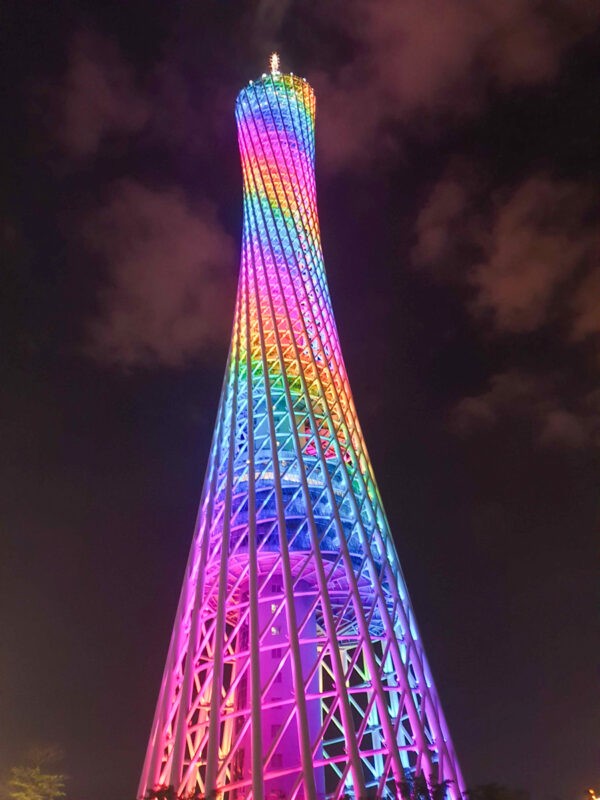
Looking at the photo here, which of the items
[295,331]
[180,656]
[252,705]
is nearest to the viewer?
[252,705]

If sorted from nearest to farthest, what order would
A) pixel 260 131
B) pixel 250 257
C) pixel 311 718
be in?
pixel 311 718, pixel 250 257, pixel 260 131

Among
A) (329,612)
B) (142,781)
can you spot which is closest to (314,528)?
(329,612)

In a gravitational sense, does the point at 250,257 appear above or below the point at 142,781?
above

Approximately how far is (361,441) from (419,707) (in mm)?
9569

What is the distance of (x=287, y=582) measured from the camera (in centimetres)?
1759

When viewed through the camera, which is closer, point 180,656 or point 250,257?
point 180,656

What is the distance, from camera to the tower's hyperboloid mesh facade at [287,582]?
16156 millimetres

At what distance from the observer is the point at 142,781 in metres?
16.9

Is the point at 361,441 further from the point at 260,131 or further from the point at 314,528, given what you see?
the point at 260,131

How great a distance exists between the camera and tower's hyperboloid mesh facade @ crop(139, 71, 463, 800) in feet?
53.0

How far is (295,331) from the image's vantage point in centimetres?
2697

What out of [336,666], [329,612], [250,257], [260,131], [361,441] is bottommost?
[336,666]

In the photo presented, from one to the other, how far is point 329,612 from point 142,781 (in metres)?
6.36

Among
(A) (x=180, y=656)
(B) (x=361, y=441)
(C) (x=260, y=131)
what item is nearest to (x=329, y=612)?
(A) (x=180, y=656)
